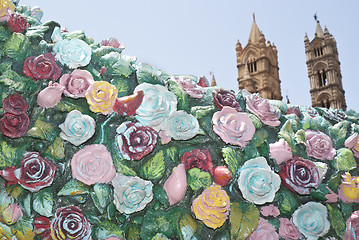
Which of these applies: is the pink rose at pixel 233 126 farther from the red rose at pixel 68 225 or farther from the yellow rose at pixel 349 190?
the red rose at pixel 68 225

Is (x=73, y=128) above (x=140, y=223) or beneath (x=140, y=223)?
above

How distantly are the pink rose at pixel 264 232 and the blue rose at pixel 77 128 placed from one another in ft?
2.13

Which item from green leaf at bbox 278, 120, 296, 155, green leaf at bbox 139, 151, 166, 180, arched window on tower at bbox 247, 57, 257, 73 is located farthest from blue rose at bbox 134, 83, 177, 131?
arched window on tower at bbox 247, 57, 257, 73

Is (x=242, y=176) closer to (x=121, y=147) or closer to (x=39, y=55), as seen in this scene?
(x=121, y=147)

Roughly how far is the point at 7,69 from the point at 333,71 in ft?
106

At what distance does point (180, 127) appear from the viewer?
126 centimetres

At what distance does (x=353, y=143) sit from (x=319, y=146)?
0.20 m

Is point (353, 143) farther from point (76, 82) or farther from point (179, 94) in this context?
point (76, 82)

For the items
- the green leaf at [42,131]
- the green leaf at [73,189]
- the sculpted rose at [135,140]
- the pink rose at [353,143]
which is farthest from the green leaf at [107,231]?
the pink rose at [353,143]

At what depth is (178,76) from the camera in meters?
1.47

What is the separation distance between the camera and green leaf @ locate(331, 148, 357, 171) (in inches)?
56.9

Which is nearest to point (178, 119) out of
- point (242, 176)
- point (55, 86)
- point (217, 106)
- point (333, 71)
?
point (217, 106)

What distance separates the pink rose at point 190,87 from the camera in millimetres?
1373

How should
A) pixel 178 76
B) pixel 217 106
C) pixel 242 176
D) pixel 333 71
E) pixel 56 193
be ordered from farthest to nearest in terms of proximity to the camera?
pixel 333 71 → pixel 178 76 → pixel 217 106 → pixel 242 176 → pixel 56 193
